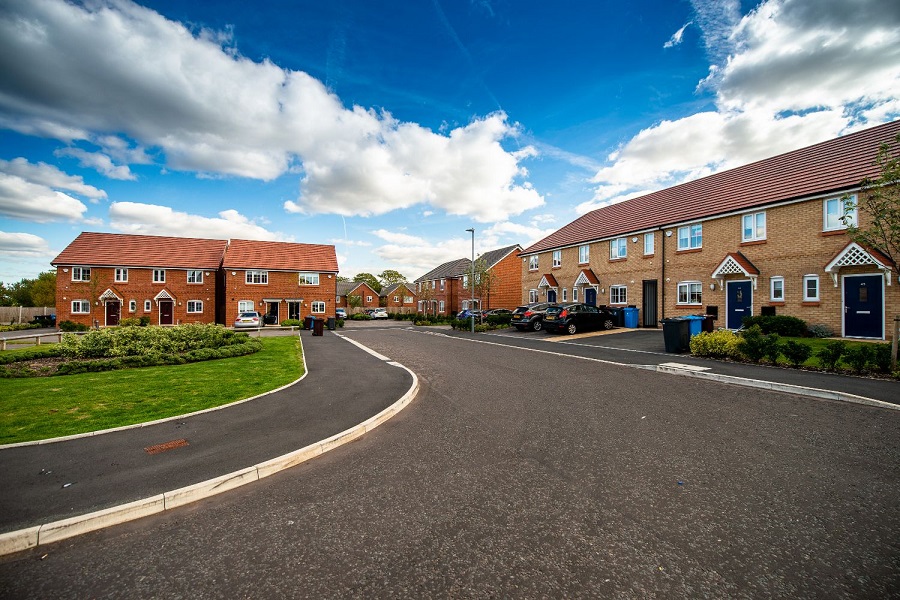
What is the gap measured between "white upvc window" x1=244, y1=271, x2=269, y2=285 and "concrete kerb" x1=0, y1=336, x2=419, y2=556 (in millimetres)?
40826

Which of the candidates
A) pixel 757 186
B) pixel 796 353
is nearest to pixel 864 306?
pixel 757 186

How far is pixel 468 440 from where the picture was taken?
18.1 ft

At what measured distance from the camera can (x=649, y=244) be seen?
85.6ft

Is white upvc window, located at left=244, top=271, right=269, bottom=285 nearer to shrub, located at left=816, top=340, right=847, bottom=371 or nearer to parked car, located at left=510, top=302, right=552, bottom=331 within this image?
parked car, located at left=510, top=302, right=552, bottom=331

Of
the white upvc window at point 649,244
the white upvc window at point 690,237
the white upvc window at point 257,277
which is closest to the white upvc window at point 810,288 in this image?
the white upvc window at point 690,237

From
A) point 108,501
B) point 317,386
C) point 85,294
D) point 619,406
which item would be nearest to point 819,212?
point 619,406

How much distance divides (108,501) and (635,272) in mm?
28153

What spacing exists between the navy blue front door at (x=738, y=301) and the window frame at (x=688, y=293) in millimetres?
1516

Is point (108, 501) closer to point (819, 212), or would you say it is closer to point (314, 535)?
point (314, 535)

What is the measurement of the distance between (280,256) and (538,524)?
45922mm

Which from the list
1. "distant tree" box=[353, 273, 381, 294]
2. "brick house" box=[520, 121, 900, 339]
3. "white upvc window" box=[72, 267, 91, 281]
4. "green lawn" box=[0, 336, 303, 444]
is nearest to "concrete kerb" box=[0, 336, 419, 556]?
"green lawn" box=[0, 336, 303, 444]

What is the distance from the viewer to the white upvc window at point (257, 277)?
4138 centimetres

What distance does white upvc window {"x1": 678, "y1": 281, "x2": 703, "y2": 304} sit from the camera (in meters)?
22.6

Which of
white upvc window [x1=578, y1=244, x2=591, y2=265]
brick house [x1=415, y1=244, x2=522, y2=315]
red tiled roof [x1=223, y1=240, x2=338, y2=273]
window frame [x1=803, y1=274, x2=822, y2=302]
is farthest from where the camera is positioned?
brick house [x1=415, y1=244, x2=522, y2=315]
